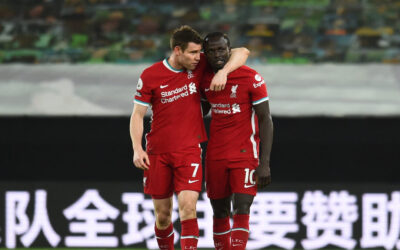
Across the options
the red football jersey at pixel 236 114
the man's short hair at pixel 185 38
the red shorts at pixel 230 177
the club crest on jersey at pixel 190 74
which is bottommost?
the red shorts at pixel 230 177

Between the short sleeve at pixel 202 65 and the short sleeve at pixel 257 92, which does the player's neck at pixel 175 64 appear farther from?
the short sleeve at pixel 257 92

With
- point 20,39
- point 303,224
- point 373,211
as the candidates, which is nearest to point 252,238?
point 303,224

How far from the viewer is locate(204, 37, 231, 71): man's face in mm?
4852

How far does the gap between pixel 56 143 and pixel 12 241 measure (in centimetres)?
112

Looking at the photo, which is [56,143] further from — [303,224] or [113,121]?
[303,224]

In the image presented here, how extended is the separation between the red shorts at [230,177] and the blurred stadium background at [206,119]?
214 centimetres

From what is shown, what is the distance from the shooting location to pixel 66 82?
8398 millimetres

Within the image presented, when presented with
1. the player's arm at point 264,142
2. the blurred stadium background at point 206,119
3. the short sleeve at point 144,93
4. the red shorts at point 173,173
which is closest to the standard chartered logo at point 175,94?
the short sleeve at point 144,93

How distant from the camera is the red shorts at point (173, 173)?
4922 mm

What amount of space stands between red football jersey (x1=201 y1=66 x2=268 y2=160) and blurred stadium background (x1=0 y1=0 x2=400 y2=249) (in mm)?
2273

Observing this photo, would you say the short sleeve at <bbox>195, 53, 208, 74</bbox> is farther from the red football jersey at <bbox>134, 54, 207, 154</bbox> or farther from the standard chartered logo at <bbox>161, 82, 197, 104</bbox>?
the standard chartered logo at <bbox>161, 82, 197, 104</bbox>

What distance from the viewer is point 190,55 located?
486 cm

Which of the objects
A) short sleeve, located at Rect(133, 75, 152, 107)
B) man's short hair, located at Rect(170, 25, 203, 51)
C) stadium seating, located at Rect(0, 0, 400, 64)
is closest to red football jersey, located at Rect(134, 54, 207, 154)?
short sleeve, located at Rect(133, 75, 152, 107)

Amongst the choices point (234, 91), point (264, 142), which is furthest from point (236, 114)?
point (264, 142)
